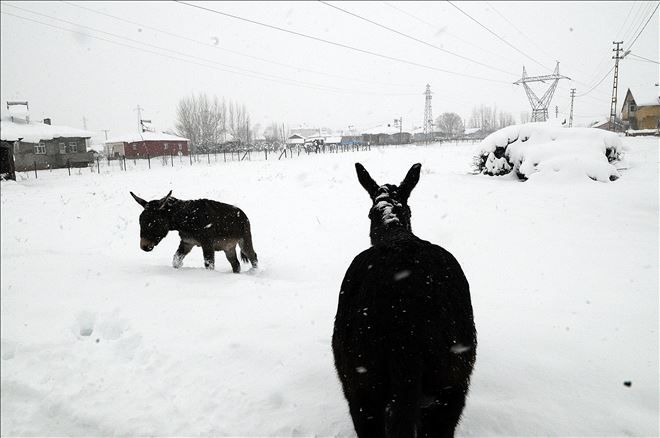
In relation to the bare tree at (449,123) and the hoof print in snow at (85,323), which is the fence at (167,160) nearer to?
the hoof print in snow at (85,323)

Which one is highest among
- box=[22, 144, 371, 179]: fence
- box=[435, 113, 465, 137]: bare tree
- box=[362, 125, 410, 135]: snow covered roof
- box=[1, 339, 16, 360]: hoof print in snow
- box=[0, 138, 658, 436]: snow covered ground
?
box=[435, 113, 465, 137]: bare tree

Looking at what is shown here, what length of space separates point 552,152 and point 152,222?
51.5 ft

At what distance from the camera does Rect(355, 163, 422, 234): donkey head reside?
3.61 meters

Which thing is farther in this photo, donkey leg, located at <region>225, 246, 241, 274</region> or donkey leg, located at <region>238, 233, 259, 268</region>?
donkey leg, located at <region>238, 233, 259, 268</region>

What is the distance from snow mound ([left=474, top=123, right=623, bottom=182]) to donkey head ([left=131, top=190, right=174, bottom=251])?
46.7ft

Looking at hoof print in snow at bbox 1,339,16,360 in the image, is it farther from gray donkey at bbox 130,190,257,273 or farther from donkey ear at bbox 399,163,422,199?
donkey ear at bbox 399,163,422,199

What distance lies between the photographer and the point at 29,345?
3.29 meters

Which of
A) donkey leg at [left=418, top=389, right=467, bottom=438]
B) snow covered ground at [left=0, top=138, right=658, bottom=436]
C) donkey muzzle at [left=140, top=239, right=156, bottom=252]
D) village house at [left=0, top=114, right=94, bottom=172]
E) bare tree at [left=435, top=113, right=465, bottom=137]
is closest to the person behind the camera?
donkey leg at [left=418, top=389, right=467, bottom=438]

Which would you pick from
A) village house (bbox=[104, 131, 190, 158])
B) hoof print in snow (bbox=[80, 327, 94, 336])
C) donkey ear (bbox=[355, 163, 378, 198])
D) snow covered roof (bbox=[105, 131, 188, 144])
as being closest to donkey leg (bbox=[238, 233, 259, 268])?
hoof print in snow (bbox=[80, 327, 94, 336])

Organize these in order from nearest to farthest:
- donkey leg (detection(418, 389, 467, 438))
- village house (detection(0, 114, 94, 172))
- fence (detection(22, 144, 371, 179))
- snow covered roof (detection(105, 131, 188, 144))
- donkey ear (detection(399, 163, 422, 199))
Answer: donkey leg (detection(418, 389, 467, 438)) < donkey ear (detection(399, 163, 422, 199)) < village house (detection(0, 114, 94, 172)) < fence (detection(22, 144, 371, 179)) < snow covered roof (detection(105, 131, 188, 144))

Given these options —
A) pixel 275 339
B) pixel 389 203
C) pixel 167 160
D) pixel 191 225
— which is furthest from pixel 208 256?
pixel 167 160

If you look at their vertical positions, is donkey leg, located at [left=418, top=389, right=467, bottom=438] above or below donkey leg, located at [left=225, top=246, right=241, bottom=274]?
above

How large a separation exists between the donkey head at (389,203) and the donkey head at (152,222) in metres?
4.42

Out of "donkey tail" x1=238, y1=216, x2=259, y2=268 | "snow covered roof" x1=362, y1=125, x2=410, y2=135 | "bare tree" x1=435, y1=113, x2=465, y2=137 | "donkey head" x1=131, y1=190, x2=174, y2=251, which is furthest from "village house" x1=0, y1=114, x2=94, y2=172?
"bare tree" x1=435, y1=113, x2=465, y2=137
